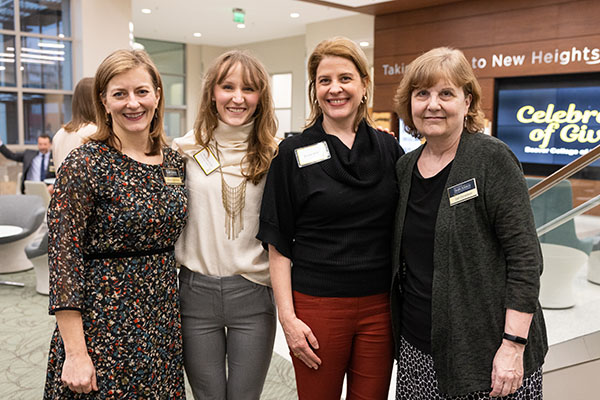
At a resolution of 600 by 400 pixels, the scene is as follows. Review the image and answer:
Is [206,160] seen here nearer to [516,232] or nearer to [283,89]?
[516,232]

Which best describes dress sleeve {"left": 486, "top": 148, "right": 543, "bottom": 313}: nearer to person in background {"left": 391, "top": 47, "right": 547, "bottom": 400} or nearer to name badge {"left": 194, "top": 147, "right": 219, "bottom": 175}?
person in background {"left": 391, "top": 47, "right": 547, "bottom": 400}

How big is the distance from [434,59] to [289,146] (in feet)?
1.76

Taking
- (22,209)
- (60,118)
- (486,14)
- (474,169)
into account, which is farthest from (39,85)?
(474,169)

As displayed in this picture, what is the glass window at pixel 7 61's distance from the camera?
32.9ft

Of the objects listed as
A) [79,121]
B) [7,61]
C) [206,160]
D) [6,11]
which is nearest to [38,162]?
[7,61]

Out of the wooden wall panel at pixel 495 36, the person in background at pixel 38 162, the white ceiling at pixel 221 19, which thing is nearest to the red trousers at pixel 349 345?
the person in background at pixel 38 162

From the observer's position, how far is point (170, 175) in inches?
67.7

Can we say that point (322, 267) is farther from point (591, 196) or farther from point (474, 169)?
point (591, 196)

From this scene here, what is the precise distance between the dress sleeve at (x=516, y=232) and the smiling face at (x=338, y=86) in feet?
1.72

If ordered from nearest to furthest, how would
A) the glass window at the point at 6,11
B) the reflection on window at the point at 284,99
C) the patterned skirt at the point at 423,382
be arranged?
the patterned skirt at the point at 423,382 < the glass window at the point at 6,11 < the reflection on window at the point at 284,99

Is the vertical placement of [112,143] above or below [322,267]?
above

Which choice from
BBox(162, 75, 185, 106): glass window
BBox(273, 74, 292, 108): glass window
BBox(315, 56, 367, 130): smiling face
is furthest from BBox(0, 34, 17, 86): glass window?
BBox(315, 56, 367, 130): smiling face

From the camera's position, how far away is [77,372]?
1.51 m

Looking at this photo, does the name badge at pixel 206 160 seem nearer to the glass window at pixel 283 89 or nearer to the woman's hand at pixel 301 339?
the woman's hand at pixel 301 339
